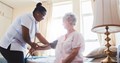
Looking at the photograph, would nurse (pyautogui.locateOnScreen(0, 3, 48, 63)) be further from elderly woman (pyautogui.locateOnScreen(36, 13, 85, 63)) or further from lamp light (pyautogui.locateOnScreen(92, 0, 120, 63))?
lamp light (pyautogui.locateOnScreen(92, 0, 120, 63))

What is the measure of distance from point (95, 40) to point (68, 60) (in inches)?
122

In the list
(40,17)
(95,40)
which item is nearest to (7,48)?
(40,17)

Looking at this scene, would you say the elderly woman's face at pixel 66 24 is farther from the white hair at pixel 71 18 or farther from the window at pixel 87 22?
the window at pixel 87 22

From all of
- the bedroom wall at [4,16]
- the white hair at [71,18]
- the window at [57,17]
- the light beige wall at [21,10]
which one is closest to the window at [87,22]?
the window at [57,17]

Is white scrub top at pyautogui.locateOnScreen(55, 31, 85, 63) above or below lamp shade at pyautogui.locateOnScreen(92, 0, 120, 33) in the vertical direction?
below

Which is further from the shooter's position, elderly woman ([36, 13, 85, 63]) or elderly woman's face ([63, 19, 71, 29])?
elderly woman's face ([63, 19, 71, 29])

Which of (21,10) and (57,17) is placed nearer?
(57,17)

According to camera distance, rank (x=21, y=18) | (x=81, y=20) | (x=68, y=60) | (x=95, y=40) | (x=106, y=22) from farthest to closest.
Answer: (x=81, y=20)
(x=95, y=40)
(x=21, y=18)
(x=68, y=60)
(x=106, y=22)

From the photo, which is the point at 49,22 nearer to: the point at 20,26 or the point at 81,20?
the point at 81,20

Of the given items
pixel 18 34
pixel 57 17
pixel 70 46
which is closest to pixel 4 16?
pixel 57 17

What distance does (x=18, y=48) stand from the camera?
6.48 feet

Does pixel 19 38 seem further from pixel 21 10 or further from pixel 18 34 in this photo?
pixel 21 10

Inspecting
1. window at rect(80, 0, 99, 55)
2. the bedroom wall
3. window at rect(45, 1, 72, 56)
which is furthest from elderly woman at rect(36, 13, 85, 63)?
the bedroom wall

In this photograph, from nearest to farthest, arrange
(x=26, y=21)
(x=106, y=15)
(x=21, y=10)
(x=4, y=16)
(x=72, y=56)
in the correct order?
(x=106, y=15) → (x=72, y=56) → (x=26, y=21) → (x=4, y=16) → (x=21, y=10)
